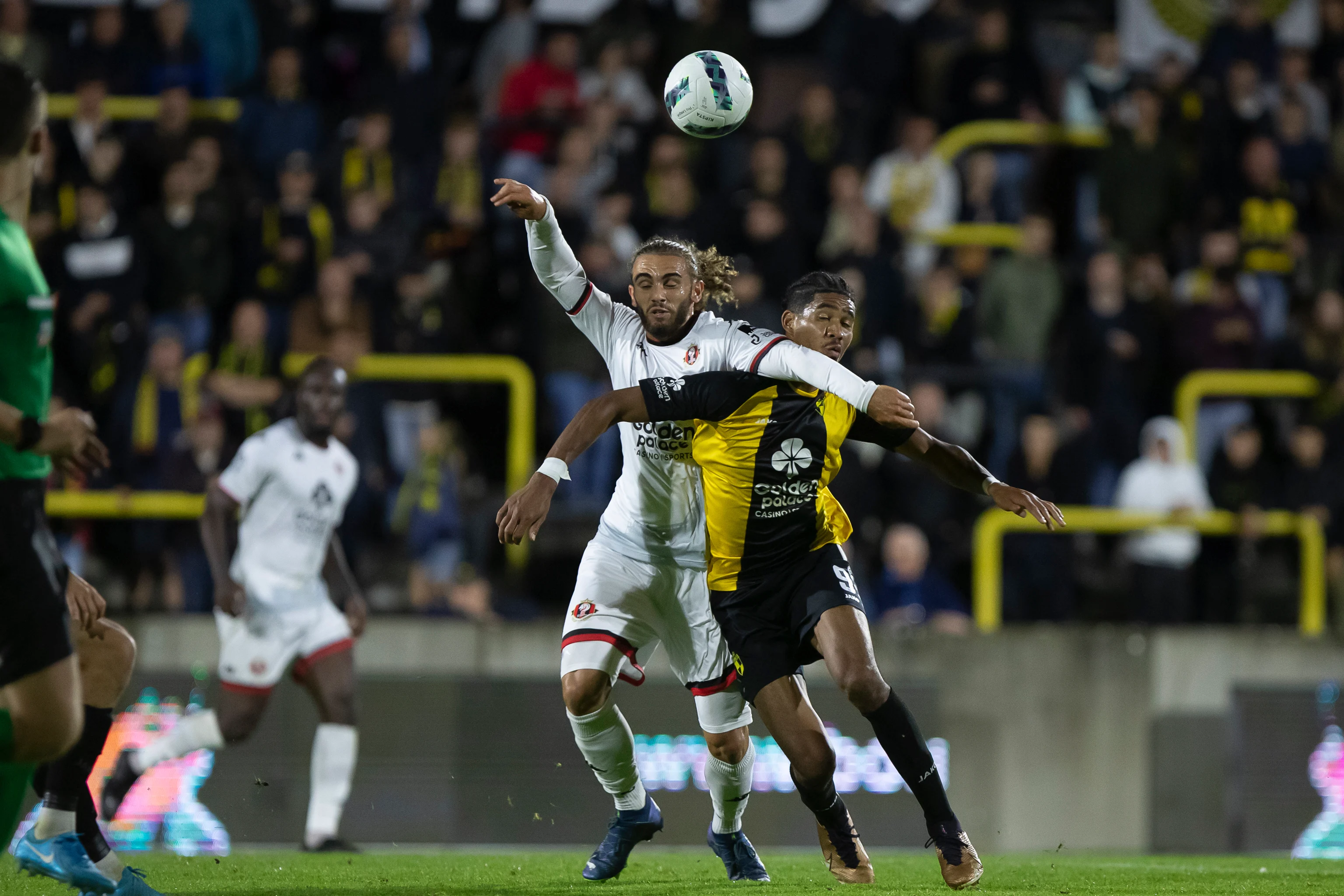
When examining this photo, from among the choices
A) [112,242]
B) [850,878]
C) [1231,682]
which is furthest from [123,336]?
[1231,682]

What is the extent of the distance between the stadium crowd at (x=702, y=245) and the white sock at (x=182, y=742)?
179 centimetres

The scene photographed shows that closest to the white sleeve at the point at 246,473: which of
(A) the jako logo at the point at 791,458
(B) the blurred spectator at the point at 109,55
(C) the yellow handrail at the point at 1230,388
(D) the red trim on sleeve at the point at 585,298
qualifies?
(D) the red trim on sleeve at the point at 585,298

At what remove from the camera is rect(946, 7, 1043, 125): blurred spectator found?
42.2 ft

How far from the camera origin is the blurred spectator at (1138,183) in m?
12.3

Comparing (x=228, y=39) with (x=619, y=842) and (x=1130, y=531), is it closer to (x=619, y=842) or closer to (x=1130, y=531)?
(x=1130, y=531)

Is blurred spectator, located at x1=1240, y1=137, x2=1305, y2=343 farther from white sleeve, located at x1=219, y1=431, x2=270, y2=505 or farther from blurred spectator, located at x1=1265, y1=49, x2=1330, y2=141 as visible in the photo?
white sleeve, located at x1=219, y1=431, x2=270, y2=505

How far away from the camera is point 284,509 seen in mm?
8719

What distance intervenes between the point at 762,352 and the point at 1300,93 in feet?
29.3

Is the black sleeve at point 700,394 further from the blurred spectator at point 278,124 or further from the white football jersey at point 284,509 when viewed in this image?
the blurred spectator at point 278,124

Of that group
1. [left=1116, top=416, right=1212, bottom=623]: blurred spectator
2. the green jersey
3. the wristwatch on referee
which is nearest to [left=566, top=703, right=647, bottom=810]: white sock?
the green jersey

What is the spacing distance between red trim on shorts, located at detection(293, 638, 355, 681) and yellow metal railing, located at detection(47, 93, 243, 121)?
17.3 ft

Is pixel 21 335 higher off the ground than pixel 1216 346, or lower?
higher

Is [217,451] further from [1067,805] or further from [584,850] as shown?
[1067,805]

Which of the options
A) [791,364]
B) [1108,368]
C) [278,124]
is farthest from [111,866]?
[278,124]
